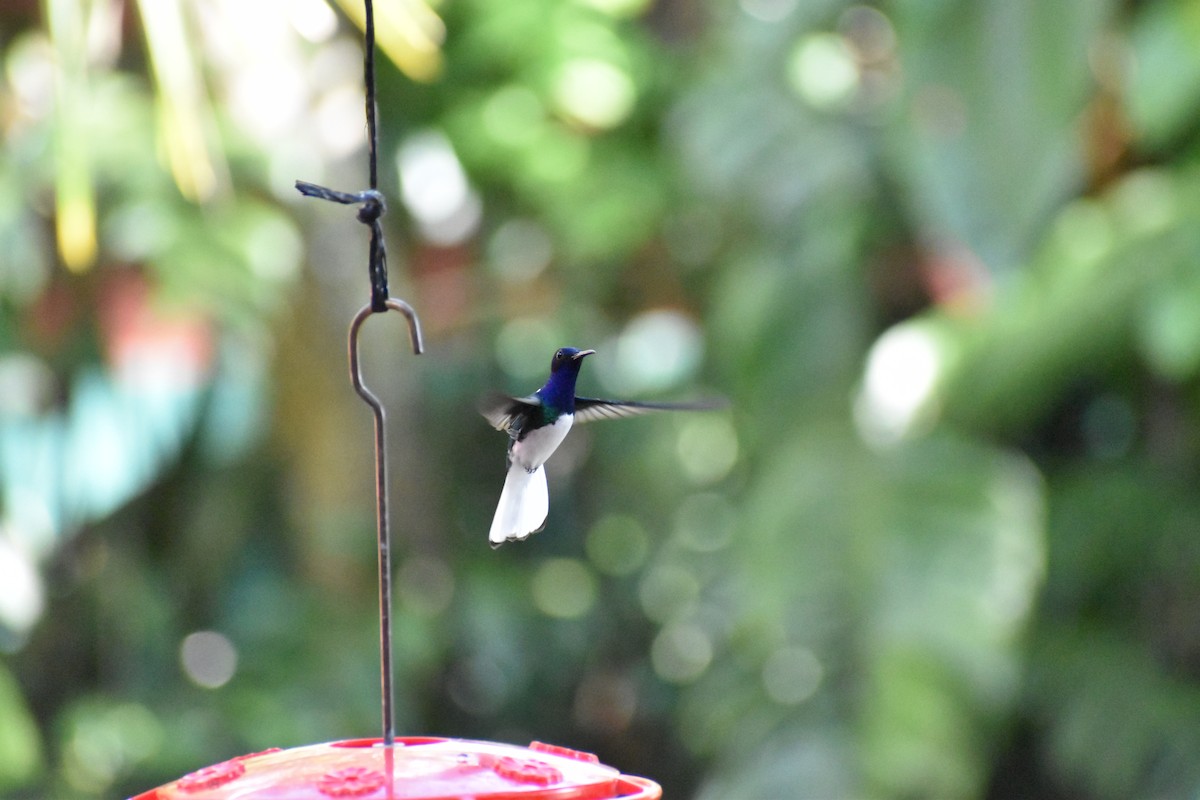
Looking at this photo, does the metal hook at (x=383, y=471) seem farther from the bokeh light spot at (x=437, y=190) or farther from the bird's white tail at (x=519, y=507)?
the bokeh light spot at (x=437, y=190)

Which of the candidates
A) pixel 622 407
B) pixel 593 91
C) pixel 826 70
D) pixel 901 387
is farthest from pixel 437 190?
pixel 622 407

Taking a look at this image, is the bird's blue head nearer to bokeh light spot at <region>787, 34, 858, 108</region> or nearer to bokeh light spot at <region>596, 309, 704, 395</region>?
bokeh light spot at <region>787, 34, 858, 108</region>

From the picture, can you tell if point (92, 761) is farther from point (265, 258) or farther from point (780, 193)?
point (780, 193)

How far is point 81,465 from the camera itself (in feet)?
15.1

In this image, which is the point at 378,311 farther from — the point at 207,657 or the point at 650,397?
the point at 207,657

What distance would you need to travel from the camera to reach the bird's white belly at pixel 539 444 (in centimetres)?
112

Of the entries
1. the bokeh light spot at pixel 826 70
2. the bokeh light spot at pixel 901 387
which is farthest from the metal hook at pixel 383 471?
the bokeh light spot at pixel 826 70

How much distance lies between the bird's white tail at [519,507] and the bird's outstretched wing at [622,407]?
9cm

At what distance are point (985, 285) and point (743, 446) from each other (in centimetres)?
164

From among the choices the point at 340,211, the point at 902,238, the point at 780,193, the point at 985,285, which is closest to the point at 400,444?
the point at 340,211

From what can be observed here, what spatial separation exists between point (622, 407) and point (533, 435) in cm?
12

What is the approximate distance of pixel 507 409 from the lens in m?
1.09

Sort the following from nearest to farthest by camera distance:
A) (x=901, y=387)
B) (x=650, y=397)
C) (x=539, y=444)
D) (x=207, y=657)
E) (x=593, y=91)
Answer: (x=539, y=444)
(x=901, y=387)
(x=593, y=91)
(x=650, y=397)
(x=207, y=657)

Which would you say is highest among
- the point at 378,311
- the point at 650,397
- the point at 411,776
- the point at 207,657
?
the point at 378,311
